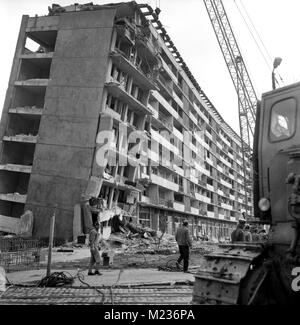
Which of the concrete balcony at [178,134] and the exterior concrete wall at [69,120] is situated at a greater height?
the concrete balcony at [178,134]

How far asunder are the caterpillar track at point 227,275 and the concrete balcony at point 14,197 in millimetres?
25878

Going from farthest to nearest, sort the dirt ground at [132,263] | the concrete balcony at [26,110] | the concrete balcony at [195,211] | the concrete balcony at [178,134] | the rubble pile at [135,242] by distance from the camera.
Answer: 1. the concrete balcony at [195,211]
2. the concrete balcony at [178,134]
3. the concrete balcony at [26,110]
4. the rubble pile at [135,242]
5. the dirt ground at [132,263]

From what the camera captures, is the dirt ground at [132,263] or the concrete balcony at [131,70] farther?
the concrete balcony at [131,70]

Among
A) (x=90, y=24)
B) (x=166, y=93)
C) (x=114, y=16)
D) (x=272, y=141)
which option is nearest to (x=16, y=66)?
(x=90, y=24)

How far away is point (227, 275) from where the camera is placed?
14.7ft

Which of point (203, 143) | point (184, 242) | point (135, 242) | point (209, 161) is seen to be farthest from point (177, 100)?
point (184, 242)

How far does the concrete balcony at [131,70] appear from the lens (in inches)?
1158

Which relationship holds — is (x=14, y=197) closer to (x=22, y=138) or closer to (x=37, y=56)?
(x=22, y=138)

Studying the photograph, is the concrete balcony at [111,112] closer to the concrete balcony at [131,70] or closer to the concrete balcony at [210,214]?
the concrete balcony at [131,70]

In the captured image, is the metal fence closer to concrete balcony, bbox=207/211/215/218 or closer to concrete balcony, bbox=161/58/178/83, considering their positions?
concrete balcony, bbox=161/58/178/83

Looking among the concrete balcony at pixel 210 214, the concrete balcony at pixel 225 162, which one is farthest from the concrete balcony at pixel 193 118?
the concrete balcony at pixel 225 162

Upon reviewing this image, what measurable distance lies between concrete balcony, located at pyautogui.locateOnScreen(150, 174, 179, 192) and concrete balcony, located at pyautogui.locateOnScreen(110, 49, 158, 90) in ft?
30.9

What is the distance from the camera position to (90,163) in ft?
90.3

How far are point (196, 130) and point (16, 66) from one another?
35.2 meters
